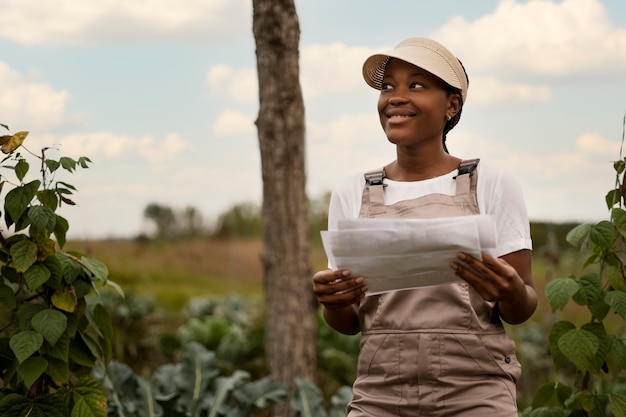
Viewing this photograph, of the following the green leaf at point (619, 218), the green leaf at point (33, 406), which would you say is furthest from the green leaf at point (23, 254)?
the green leaf at point (619, 218)

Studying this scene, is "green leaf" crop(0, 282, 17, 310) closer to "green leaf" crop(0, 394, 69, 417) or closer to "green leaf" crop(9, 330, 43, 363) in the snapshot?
"green leaf" crop(9, 330, 43, 363)

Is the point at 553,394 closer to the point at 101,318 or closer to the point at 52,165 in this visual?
the point at 101,318

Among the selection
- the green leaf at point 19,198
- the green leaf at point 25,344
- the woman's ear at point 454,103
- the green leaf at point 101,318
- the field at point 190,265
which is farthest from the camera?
the field at point 190,265

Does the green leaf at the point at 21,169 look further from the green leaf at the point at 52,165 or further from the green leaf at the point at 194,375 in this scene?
the green leaf at the point at 194,375

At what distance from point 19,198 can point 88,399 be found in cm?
A: 68

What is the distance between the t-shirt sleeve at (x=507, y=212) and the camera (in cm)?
206

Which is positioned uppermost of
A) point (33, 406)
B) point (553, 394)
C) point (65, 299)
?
point (65, 299)

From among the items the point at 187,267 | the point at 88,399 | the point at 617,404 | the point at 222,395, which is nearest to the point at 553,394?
the point at 617,404

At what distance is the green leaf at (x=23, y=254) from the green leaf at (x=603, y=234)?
1790mm

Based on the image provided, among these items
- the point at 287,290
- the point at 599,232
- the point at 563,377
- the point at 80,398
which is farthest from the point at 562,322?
the point at 563,377

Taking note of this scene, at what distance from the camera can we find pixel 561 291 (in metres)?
2.79

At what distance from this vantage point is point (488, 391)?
81.5 inches

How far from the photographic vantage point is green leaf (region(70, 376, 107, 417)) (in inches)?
110

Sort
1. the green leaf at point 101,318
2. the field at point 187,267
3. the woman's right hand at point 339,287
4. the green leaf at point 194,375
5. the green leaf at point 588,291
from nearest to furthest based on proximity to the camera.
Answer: the woman's right hand at point 339,287 < the green leaf at point 588,291 < the green leaf at point 101,318 < the green leaf at point 194,375 < the field at point 187,267
